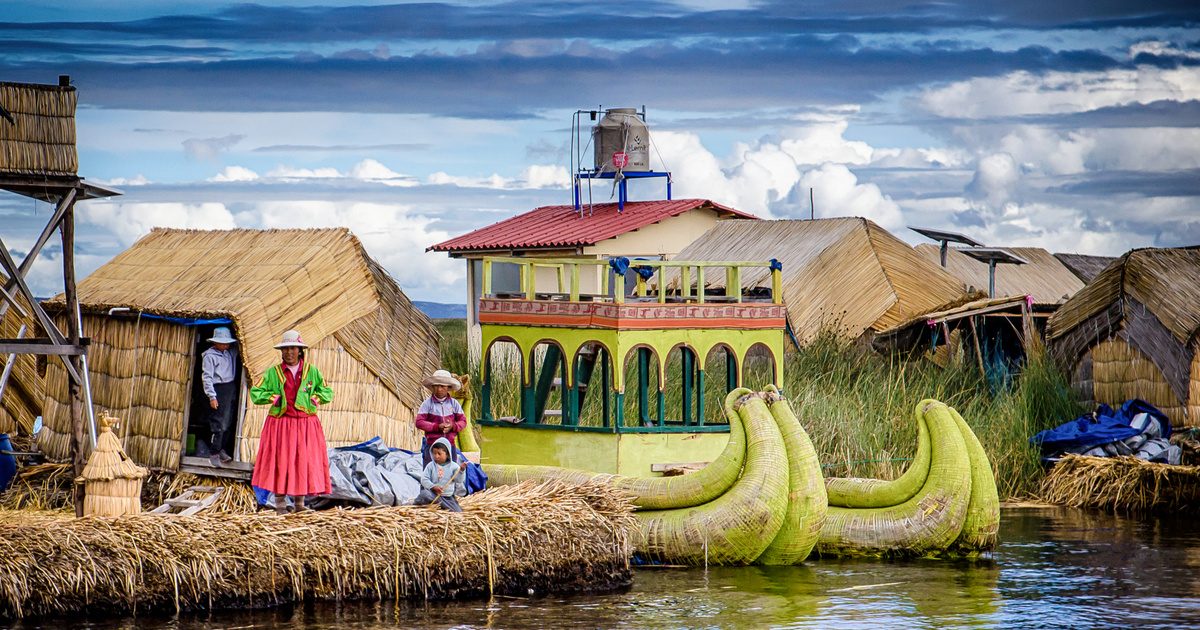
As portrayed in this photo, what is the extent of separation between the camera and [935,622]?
497 inches

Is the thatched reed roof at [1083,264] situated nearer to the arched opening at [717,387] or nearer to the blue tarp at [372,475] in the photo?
the arched opening at [717,387]

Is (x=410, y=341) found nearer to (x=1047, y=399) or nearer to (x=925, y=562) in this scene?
(x=925, y=562)

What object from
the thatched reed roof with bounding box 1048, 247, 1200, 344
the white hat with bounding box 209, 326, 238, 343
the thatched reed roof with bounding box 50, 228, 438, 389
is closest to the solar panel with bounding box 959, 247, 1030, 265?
the thatched reed roof with bounding box 1048, 247, 1200, 344

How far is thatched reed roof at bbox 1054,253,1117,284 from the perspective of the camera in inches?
1355

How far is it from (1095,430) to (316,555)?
1093 cm

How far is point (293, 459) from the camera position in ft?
43.7

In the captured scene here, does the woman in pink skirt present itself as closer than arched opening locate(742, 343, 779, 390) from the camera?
Yes

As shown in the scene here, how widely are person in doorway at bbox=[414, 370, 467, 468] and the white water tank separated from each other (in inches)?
637

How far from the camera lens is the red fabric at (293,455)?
13.3 meters

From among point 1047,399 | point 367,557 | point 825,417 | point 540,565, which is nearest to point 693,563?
point 540,565

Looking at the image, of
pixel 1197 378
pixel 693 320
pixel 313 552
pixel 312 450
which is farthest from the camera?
pixel 1197 378

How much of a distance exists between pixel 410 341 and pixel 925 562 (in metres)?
6.26

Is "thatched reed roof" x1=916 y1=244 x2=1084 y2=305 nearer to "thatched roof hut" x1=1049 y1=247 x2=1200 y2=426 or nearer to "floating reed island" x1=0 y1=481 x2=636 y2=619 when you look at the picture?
"thatched roof hut" x1=1049 y1=247 x2=1200 y2=426

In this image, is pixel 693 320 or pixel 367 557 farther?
pixel 693 320
